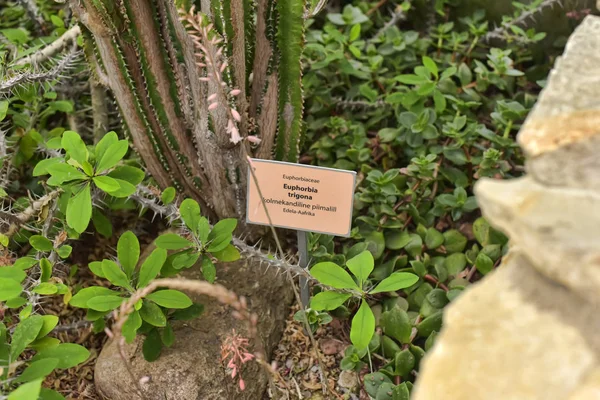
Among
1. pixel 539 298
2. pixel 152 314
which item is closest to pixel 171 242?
pixel 152 314

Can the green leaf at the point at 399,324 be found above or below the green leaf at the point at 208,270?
below

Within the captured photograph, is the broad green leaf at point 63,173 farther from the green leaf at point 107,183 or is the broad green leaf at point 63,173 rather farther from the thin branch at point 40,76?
the thin branch at point 40,76

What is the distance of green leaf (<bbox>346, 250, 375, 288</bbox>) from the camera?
4.89ft

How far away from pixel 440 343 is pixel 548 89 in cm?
46

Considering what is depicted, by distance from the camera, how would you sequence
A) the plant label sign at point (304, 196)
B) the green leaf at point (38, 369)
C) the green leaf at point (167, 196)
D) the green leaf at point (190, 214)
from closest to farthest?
the green leaf at point (38, 369), the plant label sign at point (304, 196), the green leaf at point (190, 214), the green leaf at point (167, 196)

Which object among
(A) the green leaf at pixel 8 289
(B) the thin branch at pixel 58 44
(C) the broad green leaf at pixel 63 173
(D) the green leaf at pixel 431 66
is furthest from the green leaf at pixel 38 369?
(D) the green leaf at pixel 431 66

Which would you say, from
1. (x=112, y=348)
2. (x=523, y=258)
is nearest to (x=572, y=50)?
(x=523, y=258)

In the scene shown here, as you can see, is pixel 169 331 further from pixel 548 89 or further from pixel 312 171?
pixel 548 89

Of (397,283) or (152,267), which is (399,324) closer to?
(397,283)

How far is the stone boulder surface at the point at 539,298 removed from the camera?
718 mm

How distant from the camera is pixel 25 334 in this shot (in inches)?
54.7

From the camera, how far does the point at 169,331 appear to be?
155cm

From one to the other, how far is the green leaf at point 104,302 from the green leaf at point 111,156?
35 cm

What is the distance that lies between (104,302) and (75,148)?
1.40 feet
